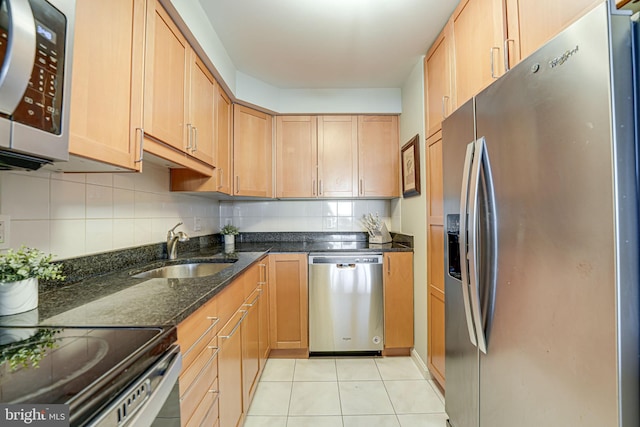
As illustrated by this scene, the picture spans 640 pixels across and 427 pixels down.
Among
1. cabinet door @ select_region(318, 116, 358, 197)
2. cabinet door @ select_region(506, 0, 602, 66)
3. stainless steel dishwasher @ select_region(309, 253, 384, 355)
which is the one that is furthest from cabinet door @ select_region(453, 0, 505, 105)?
stainless steel dishwasher @ select_region(309, 253, 384, 355)

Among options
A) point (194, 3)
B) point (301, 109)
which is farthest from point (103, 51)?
point (301, 109)

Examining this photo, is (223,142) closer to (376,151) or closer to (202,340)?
(376,151)

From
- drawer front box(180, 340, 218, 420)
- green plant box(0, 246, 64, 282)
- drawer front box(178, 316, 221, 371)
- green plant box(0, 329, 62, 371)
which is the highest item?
green plant box(0, 246, 64, 282)

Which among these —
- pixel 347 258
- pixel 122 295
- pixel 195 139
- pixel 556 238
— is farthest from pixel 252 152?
pixel 556 238

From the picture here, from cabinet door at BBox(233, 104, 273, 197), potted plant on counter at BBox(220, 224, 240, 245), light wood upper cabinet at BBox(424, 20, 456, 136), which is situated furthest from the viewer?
potted plant on counter at BBox(220, 224, 240, 245)

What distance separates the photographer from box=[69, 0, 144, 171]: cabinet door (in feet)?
2.62

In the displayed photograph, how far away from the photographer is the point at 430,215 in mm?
1875

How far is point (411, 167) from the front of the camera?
2.26 meters

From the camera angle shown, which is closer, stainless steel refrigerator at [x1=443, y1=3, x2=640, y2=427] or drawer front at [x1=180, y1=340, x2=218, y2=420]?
stainless steel refrigerator at [x1=443, y1=3, x2=640, y2=427]

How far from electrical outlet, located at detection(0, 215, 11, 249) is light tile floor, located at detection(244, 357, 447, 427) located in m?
1.41

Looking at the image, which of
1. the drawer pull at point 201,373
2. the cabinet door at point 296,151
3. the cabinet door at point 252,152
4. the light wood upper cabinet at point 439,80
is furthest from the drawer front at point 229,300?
the light wood upper cabinet at point 439,80

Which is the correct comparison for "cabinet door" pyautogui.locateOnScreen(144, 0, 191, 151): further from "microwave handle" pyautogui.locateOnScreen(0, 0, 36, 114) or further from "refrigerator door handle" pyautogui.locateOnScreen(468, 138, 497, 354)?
"refrigerator door handle" pyautogui.locateOnScreen(468, 138, 497, 354)

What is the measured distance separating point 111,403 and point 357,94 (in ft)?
Answer: 8.73

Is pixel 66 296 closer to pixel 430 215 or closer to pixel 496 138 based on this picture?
pixel 496 138
